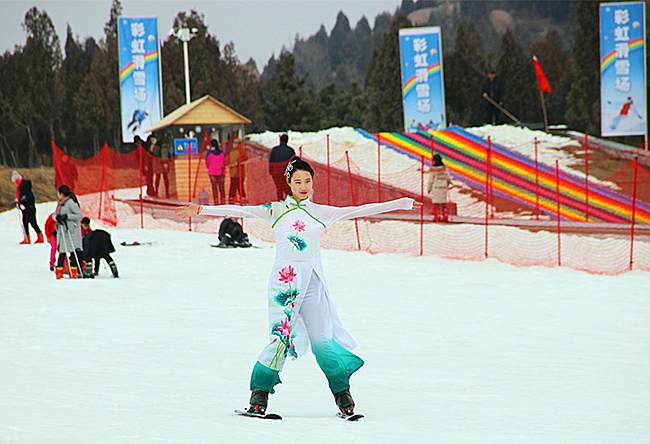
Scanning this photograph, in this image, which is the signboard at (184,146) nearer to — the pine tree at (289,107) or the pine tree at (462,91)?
the pine tree at (289,107)

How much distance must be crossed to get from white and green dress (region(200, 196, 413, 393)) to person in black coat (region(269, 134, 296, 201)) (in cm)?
1150

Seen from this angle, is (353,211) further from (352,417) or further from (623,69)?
(623,69)

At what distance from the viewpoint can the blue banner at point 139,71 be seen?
27.0 meters

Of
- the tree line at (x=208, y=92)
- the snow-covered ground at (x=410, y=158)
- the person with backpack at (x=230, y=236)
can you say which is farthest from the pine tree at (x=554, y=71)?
the person with backpack at (x=230, y=236)

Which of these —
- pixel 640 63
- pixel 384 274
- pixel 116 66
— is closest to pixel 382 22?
pixel 116 66

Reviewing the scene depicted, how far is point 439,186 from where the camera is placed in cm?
1680

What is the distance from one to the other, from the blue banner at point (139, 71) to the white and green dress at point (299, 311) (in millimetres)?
23126

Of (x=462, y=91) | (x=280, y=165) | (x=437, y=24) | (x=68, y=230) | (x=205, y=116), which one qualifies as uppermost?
(x=437, y=24)

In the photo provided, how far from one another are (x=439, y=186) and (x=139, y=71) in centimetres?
1427

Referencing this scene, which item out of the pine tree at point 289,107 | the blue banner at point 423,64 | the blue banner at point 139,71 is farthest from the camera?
the pine tree at point 289,107

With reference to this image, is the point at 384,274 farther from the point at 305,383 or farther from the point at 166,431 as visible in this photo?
the point at 166,431

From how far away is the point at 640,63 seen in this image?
2455cm

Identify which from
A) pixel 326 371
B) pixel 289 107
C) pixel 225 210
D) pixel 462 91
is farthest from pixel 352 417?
pixel 462 91

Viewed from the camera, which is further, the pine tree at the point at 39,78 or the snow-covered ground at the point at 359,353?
the pine tree at the point at 39,78
